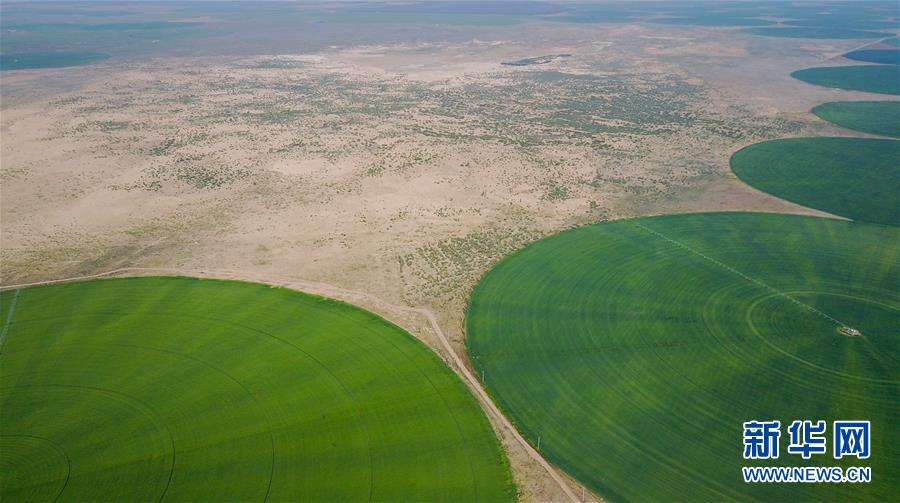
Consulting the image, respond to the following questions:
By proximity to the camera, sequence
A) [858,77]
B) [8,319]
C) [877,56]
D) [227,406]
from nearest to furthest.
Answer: [227,406] < [8,319] < [858,77] < [877,56]

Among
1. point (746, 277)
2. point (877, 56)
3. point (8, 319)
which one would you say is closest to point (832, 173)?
point (746, 277)

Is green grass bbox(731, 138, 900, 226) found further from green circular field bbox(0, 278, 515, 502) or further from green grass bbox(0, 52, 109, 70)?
green grass bbox(0, 52, 109, 70)

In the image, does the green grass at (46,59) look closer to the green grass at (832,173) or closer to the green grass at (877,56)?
the green grass at (832,173)

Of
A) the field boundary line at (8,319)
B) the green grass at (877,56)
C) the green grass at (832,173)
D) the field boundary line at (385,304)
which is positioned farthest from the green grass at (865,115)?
the field boundary line at (8,319)

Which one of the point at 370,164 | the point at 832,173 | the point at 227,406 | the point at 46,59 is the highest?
the point at 46,59

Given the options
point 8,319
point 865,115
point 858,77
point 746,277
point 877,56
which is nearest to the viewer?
point 8,319

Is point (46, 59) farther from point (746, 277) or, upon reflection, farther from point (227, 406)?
point (746, 277)
